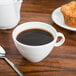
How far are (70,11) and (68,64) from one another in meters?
0.26

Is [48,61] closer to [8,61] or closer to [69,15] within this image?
[8,61]

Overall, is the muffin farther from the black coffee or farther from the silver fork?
the silver fork

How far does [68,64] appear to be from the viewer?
25.4 inches

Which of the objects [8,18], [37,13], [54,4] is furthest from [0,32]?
[54,4]

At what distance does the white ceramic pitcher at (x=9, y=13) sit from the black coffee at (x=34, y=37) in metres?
0.12

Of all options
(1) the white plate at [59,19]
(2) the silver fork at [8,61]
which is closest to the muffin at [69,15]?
(1) the white plate at [59,19]

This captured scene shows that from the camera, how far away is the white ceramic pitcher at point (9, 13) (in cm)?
73

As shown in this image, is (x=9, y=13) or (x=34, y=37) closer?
(x=34, y=37)

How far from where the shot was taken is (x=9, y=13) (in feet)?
2.45

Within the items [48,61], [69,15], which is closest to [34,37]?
[48,61]

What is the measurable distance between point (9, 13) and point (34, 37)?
170 millimetres

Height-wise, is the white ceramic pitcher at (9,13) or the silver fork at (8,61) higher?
the white ceramic pitcher at (9,13)

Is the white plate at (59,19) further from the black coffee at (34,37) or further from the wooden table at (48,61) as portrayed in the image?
the black coffee at (34,37)

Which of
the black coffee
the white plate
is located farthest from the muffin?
the black coffee
